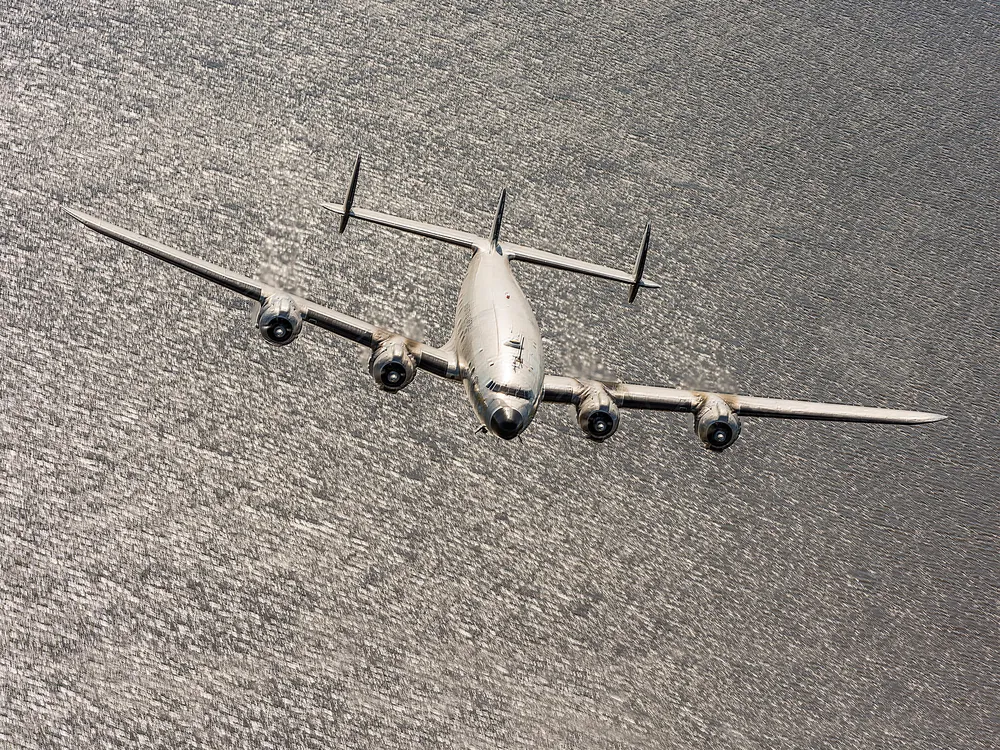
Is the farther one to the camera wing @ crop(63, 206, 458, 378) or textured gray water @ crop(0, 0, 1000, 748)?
textured gray water @ crop(0, 0, 1000, 748)

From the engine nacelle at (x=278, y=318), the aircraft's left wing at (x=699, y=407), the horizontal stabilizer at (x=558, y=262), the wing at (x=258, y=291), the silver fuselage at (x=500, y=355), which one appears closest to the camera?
the silver fuselage at (x=500, y=355)

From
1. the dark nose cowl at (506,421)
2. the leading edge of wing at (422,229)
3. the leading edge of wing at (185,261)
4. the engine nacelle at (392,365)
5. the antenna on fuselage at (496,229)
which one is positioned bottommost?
the dark nose cowl at (506,421)

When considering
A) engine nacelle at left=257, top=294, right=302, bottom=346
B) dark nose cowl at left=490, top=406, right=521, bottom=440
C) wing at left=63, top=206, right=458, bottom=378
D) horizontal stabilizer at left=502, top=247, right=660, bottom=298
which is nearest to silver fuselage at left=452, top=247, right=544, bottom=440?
dark nose cowl at left=490, top=406, right=521, bottom=440

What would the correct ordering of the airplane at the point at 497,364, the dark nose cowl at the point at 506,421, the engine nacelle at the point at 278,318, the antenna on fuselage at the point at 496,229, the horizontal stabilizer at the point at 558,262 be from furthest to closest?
the horizontal stabilizer at the point at 558,262, the antenna on fuselage at the point at 496,229, the engine nacelle at the point at 278,318, the airplane at the point at 497,364, the dark nose cowl at the point at 506,421

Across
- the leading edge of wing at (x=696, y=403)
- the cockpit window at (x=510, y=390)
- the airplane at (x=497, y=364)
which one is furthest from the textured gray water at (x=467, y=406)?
the cockpit window at (x=510, y=390)

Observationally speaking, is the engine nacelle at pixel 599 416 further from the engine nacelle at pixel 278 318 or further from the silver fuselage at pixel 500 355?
the engine nacelle at pixel 278 318

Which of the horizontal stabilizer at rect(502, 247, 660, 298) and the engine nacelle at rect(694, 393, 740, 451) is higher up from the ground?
the horizontal stabilizer at rect(502, 247, 660, 298)

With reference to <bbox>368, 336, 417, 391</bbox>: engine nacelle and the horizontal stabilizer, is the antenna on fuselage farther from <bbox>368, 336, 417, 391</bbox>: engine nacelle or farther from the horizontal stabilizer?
<bbox>368, 336, 417, 391</bbox>: engine nacelle
